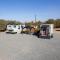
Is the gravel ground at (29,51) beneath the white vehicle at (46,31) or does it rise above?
beneath

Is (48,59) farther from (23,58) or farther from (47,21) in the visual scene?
(47,21)

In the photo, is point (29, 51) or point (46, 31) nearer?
point (29, 51)

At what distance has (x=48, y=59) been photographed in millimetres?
12586

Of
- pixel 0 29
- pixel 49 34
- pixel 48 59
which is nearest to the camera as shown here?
pixel 48 59

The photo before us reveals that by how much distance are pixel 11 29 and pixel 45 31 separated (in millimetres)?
12917

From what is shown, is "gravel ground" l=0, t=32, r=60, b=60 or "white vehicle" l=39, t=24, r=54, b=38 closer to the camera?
"gravel ground" l=0, t=32, r=60, b=60

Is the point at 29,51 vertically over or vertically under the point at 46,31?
under

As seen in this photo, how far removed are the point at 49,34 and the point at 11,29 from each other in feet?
44.6

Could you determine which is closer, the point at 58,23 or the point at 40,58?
the point at 40,58

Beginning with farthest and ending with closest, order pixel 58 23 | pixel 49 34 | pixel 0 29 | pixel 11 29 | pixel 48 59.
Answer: pixel 58 23
pixel 0 29
pixel 11 29
pixel 49 34
pixel 48 59

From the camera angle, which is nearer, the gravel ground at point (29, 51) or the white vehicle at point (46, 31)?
the gravel ground at point (29, 51)

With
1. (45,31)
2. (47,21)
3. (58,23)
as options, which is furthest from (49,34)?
(47,21)

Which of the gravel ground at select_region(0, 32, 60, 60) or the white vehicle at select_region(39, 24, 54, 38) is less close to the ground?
the white vehicle at select_region(39, 24, 54, 38)

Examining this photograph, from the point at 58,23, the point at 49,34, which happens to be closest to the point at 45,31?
the point at 49,34
